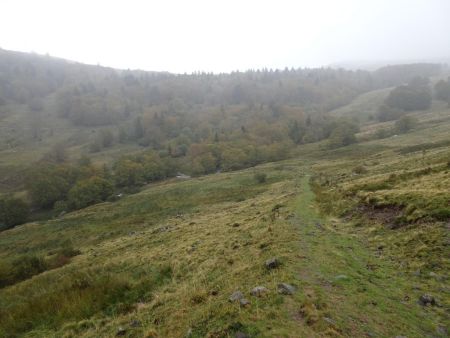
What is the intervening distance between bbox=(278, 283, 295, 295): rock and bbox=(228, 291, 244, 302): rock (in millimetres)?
1317

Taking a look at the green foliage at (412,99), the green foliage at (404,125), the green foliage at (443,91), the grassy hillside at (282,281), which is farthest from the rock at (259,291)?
the green foliage at (443,91)

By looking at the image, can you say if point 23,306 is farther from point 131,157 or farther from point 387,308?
point 131,157

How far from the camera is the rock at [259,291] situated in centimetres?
983

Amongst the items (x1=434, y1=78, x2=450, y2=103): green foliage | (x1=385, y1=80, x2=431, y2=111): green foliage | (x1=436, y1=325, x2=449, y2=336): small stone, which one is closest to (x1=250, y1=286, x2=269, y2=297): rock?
(x1=436, y1=325, x2=449, y2=336): small stone

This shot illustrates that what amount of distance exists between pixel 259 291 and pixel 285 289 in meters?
0.88

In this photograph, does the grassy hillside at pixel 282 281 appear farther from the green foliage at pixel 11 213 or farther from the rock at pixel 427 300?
the green foliage at pixel 11 213

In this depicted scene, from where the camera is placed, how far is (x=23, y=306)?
13977 millimetres

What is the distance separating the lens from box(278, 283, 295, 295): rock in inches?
385

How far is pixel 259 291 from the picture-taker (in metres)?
9.98

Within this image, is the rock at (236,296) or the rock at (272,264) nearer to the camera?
the rock at (236,296)

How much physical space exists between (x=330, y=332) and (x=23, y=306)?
14099 millimetres

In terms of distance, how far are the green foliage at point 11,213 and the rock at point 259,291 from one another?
82780 millimetres

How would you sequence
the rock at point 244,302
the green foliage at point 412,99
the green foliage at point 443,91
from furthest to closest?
the green foliage at point 443,91 < the green foliage at point 412,99 < the rock at point 244,302

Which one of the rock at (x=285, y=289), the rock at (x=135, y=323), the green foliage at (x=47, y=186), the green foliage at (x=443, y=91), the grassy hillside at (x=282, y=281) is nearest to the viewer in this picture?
the grassy hillside at (x=282, y=281)
